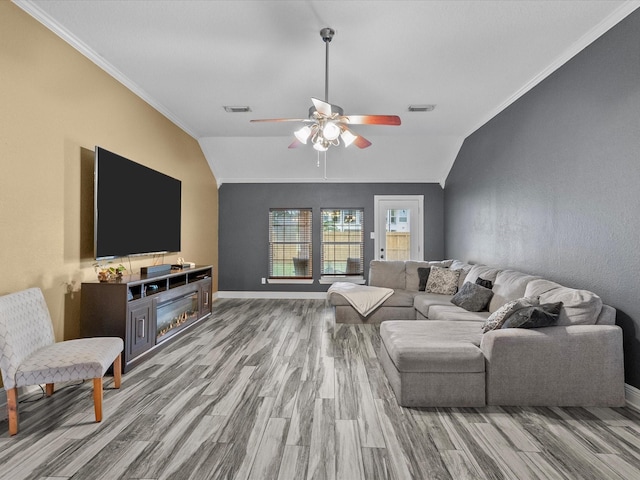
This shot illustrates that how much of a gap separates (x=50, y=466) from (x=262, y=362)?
190 cm

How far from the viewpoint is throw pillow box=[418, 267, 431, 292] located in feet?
18.7

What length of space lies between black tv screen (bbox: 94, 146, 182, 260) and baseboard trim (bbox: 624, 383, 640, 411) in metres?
4.63

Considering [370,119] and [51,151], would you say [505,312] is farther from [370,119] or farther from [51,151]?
[51,151]

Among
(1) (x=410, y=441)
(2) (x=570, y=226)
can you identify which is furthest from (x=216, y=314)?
Result: (2) (x=570, y=226)

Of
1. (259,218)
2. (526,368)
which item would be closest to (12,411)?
(526,368)

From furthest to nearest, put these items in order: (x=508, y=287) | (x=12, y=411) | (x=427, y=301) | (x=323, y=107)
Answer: (x=427, y=301)
(x=508, y=287)
(x=323, y=107)
(x=12, y=411)

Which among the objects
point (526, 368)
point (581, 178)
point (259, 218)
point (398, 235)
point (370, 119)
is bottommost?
point (526, 368)

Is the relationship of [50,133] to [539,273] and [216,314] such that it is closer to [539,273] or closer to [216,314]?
[216,314]

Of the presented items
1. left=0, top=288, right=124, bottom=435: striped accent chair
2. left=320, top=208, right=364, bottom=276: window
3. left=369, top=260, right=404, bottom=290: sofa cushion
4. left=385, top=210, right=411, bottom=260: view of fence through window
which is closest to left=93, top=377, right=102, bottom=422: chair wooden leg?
left=0, top=288, right=124, bottom=435: striped accent chair

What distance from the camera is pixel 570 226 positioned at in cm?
333

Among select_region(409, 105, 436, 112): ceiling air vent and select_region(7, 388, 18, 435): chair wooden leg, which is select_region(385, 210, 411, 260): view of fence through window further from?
select_region(7, 388, 18, 435): chair wooden leg

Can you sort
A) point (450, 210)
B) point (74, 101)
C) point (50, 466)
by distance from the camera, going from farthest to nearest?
point (450, 210) → point (74, 101) → point (50, 466)

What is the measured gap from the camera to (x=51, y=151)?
119 inches

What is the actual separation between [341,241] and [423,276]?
90.3 inches
